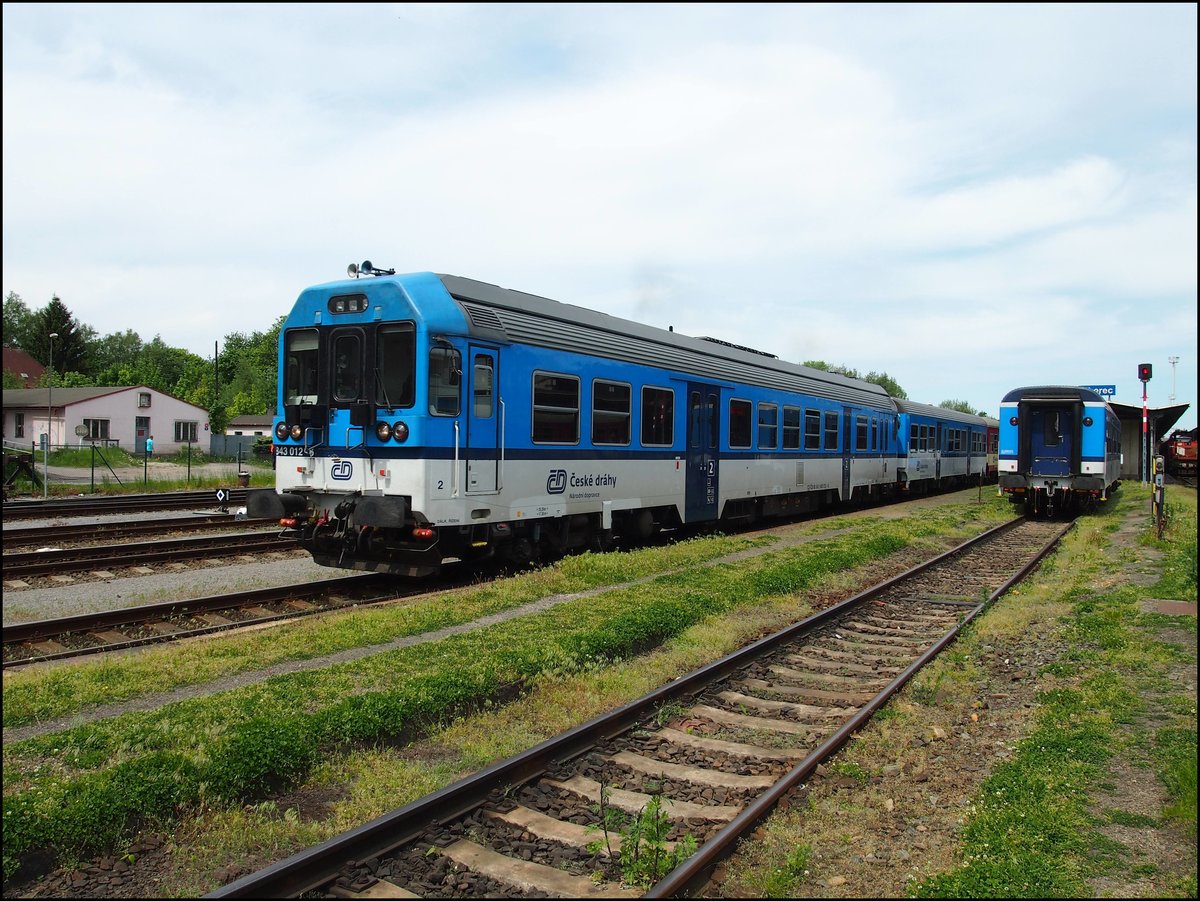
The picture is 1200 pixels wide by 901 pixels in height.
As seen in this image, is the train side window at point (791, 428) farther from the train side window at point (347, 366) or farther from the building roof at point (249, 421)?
the building roof at point (249, 421)

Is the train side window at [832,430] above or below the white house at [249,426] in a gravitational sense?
below

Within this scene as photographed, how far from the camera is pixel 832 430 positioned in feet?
74.9

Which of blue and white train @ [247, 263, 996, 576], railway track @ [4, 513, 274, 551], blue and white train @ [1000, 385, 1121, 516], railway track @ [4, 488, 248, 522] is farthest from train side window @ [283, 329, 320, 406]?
blue and white train @ [1000, 385, 1121, 516]

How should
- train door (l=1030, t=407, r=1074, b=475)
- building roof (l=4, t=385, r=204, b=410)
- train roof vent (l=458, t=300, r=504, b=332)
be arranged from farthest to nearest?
building roof (l=4, t=385, r=204, b=410) < train door (l=1030, t=407, r=1074, b=475) < train roof vent (l=458, t=300, r=504, b=332)

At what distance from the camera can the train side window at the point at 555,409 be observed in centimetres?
1197

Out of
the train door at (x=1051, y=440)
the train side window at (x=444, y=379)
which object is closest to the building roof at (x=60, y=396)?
the train side window at (x=444, y=379)

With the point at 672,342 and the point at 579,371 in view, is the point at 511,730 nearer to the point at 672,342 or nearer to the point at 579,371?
the point at 579,371

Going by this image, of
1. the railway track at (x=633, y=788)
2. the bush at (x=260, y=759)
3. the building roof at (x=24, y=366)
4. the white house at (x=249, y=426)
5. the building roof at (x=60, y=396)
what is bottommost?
the railway track at (x=633, y=788)

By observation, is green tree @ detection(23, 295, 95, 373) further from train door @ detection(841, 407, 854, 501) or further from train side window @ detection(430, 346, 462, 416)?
train side window @ detection(430, 346, 462, 416)

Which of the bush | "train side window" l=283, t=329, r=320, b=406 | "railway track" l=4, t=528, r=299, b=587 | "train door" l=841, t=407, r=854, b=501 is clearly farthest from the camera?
"train door" l=841, t=407, r=854, b=501

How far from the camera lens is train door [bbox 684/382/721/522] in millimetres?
15875

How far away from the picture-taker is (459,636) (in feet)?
27.5

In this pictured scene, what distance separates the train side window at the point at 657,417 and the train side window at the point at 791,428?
18.3ft

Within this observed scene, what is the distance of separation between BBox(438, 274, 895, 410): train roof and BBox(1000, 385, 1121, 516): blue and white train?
585 centimetres
